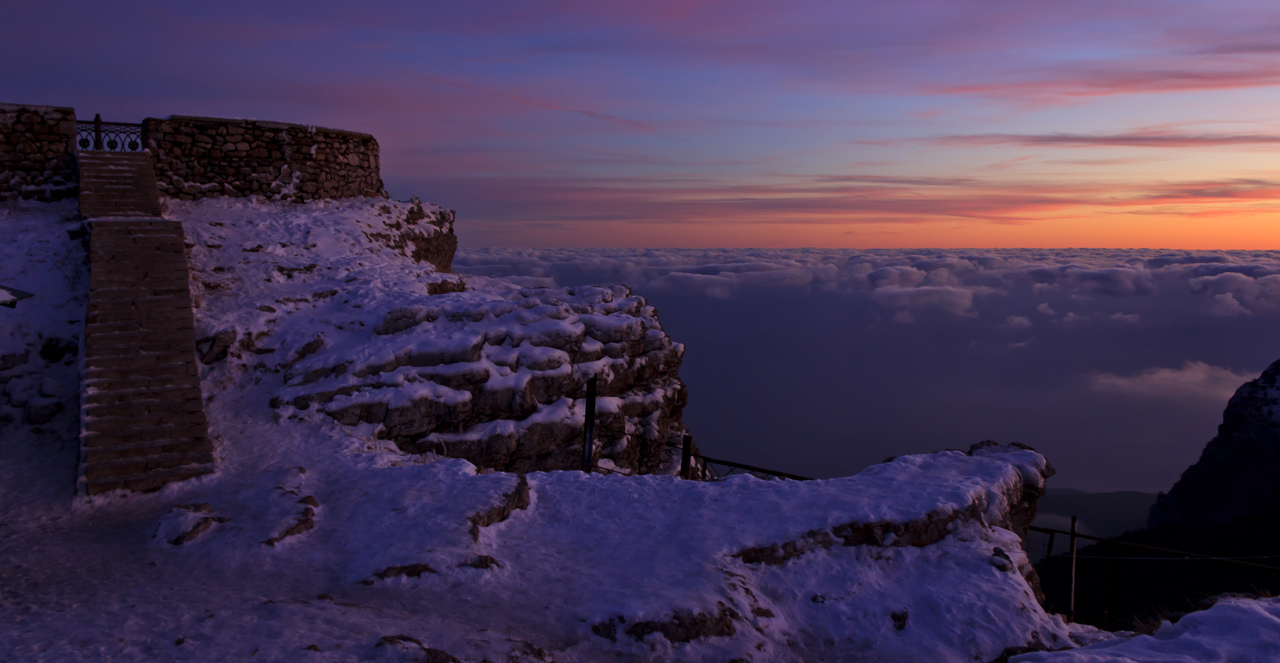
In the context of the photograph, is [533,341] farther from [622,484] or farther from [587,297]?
[622,484]

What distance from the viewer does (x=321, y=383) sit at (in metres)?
14.2

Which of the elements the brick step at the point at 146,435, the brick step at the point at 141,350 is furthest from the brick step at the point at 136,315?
the brick step at the point at 146,435

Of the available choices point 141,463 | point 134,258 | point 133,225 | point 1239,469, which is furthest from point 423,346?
point 1239,469

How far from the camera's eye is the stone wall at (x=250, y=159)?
20688 mm

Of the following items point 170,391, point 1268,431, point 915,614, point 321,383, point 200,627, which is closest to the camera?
point 200,627

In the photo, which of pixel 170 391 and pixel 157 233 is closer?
pixel 170 391

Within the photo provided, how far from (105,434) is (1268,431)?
2979 inches

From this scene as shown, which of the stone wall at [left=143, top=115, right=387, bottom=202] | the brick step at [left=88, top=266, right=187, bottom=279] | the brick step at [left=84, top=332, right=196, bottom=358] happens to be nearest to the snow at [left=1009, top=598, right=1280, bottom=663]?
the brick step at [left=84, top=332, right=196, bottom=358]

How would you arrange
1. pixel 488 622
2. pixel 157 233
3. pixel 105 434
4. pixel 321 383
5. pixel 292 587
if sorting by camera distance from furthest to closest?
pixel 157 233 → pixel 321 383 → pixel 105 434 → pixel 292 587 → pixel 488 622

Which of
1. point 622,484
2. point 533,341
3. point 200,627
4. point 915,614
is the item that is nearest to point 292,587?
point 200,627

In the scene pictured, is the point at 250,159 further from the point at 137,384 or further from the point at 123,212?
the point at 137,384

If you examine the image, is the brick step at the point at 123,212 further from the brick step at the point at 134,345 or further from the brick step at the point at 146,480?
the brick step at the point at 146,480

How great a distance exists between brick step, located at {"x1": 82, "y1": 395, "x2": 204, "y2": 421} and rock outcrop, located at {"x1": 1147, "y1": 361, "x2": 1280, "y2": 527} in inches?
2713

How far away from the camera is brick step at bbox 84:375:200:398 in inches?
463
